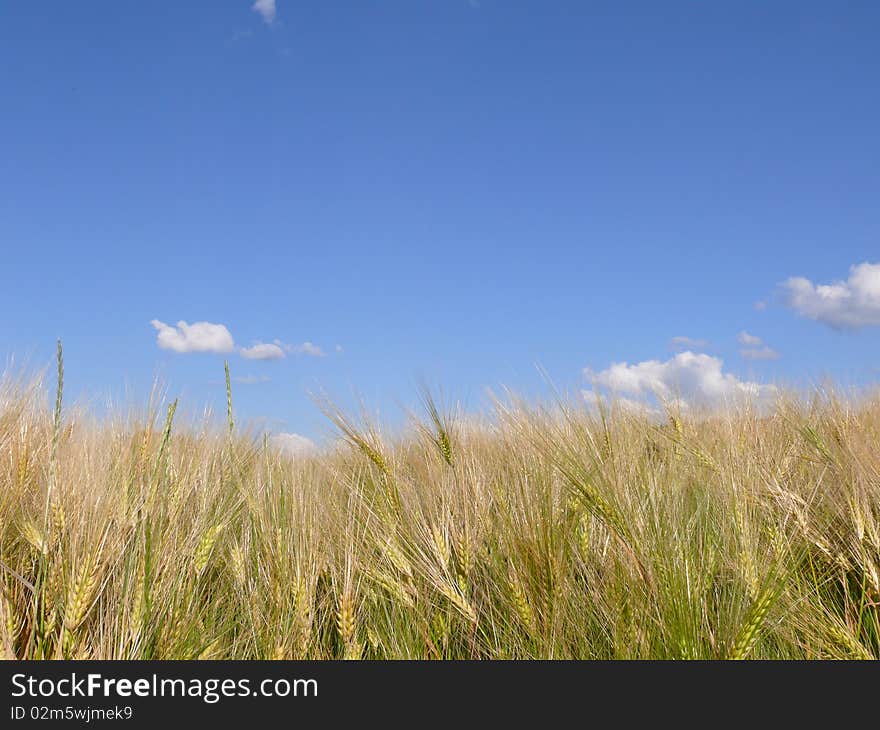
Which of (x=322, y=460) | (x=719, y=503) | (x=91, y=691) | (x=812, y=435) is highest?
(x=322, y=460)

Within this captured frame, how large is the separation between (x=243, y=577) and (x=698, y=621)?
1.25 meters

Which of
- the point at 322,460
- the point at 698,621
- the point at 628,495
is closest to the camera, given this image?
the point at 698,621

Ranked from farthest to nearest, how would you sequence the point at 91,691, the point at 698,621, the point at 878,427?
the point at 878,427
the point at 698,621
the point at 91,691

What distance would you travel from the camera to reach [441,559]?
1.85 m

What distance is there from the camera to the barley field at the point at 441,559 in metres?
1.48

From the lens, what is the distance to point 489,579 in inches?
76.7

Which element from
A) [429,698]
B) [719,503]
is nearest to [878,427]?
[719,503]

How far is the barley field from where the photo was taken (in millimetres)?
1484

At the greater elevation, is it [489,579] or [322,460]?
[322,460]

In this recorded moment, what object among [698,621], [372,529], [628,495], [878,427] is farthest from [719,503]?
[878,427]

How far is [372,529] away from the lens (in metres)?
2.16

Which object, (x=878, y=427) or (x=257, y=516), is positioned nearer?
(x=257, y=516)

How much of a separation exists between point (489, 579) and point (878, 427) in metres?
3.22

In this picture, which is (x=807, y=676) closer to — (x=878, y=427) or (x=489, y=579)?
(x=489, y=579)
